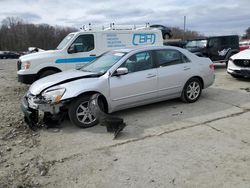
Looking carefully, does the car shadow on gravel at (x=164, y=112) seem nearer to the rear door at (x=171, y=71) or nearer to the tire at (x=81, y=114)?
the tire at (x=81, y=114)

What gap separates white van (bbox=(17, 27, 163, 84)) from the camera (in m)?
8.73

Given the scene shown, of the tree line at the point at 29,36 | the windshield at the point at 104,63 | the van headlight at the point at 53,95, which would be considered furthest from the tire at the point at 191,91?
the tree line at the point at 29,36

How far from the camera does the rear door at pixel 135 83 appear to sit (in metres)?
5.43

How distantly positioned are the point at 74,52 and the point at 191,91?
15.2 ft

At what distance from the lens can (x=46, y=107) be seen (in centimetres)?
484

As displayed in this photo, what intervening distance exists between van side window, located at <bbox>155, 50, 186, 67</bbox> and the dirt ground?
3.77ft

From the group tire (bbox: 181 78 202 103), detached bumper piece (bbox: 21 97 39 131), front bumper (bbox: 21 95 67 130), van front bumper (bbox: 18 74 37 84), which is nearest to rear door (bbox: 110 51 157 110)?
tire (bbox: 181 78 202 103)

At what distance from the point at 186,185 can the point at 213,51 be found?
479 inches

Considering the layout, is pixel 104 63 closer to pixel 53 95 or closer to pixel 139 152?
pixel 53 95

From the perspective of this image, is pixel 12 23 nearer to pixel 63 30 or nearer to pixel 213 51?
pixel 63 30

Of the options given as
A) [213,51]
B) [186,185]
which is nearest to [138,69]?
[186,185]

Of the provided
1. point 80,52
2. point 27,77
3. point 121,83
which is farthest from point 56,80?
point 80,52

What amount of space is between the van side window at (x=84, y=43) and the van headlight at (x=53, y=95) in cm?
463

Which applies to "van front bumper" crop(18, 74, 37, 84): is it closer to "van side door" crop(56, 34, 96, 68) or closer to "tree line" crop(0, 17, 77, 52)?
"van side door" crop(56, 34, 96, 68)
